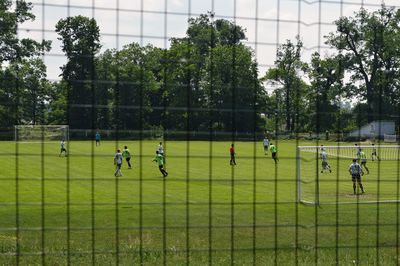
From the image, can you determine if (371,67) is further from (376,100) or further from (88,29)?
(88,29)

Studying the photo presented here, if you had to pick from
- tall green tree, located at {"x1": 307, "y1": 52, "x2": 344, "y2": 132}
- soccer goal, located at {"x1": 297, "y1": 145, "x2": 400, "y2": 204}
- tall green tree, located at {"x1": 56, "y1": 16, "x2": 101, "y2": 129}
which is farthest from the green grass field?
tall green tree, located at {"x1": 307, "y1": 52, "x2": 344, "y2": 132}

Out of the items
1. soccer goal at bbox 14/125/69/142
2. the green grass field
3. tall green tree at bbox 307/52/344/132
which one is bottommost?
the green grass field

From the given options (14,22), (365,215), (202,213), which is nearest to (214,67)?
(14,22)

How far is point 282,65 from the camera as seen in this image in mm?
5578

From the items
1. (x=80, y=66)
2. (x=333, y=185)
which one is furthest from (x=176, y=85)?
(x=333, y=185)

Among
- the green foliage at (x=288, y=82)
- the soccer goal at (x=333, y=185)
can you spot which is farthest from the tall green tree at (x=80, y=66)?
the soccer goal at (x=333, y=185)

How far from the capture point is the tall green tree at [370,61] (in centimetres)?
629

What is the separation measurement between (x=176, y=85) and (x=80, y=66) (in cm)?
84

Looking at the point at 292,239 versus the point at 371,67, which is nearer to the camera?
the point at 371,67

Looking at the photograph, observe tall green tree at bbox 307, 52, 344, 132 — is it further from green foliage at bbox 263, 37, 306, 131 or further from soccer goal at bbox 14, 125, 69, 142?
soccer goal at bbox 14, 125, 69, 142

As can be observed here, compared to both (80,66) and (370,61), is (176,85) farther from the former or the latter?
(370,61)

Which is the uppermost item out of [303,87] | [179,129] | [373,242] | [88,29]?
[88,29]

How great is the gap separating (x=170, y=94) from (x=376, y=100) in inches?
96.7

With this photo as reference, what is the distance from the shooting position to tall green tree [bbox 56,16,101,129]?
16.1 feet
